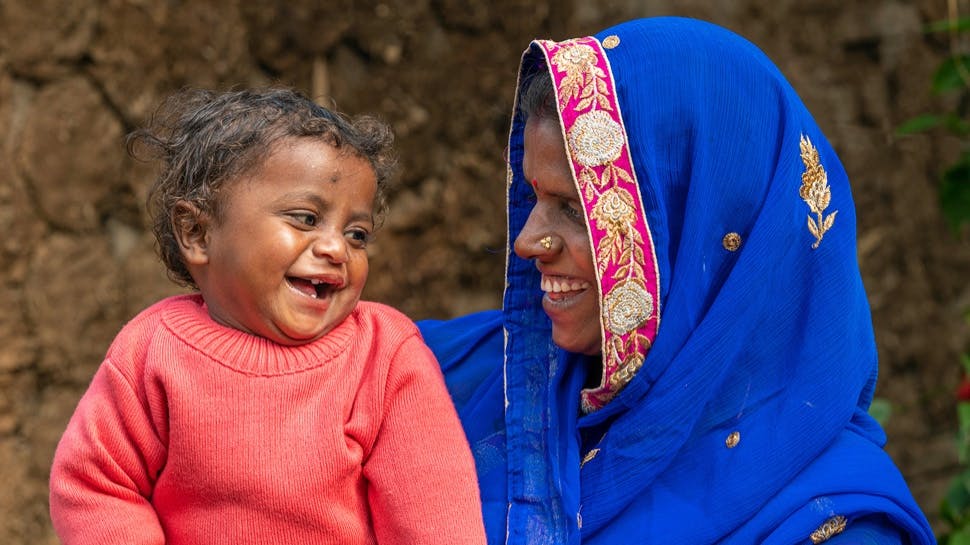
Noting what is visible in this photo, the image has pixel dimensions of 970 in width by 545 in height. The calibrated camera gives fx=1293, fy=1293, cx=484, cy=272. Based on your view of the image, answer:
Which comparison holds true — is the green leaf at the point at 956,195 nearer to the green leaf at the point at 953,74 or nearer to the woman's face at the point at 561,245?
the green leaf at the point at 953,74

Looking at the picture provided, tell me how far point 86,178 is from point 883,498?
98.3 inches

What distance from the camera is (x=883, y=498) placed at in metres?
2.26

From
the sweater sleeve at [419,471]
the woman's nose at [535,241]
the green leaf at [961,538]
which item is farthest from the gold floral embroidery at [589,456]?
the green leaf at [961,538]

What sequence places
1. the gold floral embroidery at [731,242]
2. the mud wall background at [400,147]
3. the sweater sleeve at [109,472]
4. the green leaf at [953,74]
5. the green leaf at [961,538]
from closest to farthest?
the sweater sleeve at [109,472] → the gold floral embroidery at [731,242] → the green leaf at [961,538] → the mud wall background at [400,147] → the green leaf at [953,74]

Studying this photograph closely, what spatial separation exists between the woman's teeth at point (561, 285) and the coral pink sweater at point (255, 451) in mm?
346

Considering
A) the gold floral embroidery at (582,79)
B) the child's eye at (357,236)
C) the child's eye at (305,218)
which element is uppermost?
the gold floral embroidery at (582,79)

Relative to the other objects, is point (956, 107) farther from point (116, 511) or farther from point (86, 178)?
point (116, 511)

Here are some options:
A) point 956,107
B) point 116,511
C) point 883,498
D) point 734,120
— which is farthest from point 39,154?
point 956,107

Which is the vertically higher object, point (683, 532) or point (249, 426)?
point (249, 426)

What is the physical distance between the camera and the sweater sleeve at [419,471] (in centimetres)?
215

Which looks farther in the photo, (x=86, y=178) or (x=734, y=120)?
(x=86, y=178)

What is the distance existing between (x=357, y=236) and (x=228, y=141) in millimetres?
278

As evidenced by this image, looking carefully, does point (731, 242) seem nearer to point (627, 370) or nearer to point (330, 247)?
point (627, 370)

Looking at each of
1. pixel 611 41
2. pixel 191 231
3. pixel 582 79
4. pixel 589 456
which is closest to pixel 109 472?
pixel 191 231
